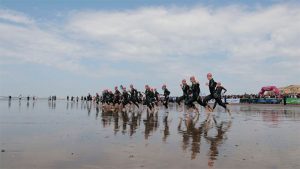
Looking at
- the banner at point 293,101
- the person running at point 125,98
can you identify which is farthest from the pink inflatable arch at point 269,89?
the person running at point 125,98

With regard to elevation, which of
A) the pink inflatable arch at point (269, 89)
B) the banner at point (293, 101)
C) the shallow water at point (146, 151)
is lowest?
the shallow water at point (146, 151)

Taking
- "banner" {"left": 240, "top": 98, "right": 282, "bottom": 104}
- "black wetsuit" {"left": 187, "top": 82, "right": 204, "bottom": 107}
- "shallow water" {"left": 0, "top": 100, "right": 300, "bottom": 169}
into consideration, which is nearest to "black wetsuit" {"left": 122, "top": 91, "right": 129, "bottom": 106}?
"black wetsuit" {"left": 187, "top": 82, "right": 204, "bottom": 107}

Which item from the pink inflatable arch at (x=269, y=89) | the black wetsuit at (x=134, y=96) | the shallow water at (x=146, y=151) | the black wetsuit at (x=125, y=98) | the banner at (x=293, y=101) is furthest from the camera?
the pink inflatable arch at (x=269, y=89)

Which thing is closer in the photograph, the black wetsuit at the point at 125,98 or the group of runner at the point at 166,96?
the group of runner at the point at 166,96

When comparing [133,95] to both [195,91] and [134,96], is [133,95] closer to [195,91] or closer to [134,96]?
[134,96]

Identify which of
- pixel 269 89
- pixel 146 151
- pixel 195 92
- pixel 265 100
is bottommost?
pixel 146 151

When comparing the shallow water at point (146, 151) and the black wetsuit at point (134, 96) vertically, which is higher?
the black wetsuit at point (134, 96)

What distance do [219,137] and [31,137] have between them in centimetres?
465

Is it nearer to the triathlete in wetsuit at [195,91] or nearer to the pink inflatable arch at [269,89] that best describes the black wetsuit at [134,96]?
the triathlete in wetsuit at [195,91]

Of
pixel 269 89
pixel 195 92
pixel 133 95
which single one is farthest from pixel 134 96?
pixel 269 89

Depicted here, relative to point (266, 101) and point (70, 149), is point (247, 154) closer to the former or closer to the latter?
point (70, 149)

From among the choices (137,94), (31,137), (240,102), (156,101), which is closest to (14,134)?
(31,137)

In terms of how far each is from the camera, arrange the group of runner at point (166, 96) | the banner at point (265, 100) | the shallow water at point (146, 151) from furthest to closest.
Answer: the banner at point (265, 100)
the group of runner at point (166, 96)
the shallow water at point (146, 151)

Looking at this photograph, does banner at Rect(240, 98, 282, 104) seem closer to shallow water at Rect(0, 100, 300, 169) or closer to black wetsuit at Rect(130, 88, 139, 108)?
black wetsuit at Rect(130, 88, 139, 108)
